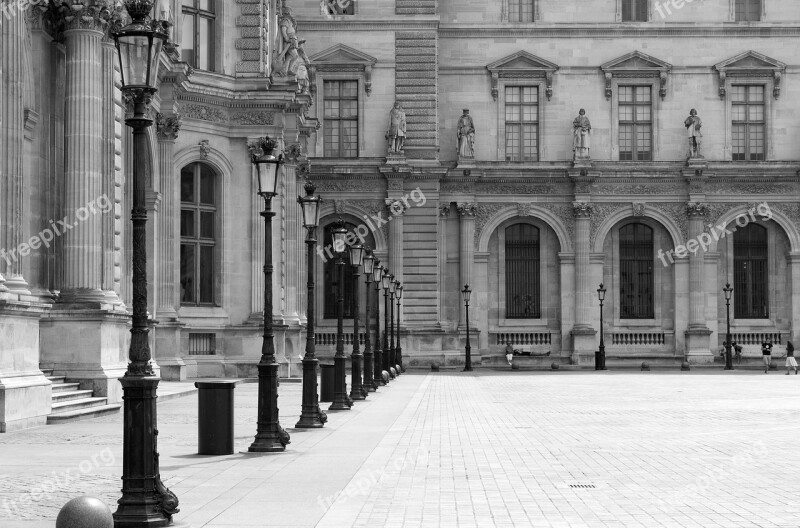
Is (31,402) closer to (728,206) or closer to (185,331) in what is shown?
(185,331)

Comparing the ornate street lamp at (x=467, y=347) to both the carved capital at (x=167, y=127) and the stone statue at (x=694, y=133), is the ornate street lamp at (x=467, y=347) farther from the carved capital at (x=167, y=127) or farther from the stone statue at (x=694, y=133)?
the carved capital at (x=167, y=127)

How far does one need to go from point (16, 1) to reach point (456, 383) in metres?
26.0

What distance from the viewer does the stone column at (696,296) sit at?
62.6 metres

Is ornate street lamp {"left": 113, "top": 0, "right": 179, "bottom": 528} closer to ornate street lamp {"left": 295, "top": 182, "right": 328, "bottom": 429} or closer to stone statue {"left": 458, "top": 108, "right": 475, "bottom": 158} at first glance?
ornate street lamp {"left": 295, "top": 182, "right": 328, "bottom": 429}

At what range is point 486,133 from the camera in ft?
210

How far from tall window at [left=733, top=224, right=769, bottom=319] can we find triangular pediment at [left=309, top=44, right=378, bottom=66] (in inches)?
795

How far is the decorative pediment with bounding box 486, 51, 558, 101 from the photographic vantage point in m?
63.8

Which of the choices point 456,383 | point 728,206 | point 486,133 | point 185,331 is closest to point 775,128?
point 728,206

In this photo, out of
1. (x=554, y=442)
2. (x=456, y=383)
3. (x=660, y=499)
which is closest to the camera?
(x=660, y=499)

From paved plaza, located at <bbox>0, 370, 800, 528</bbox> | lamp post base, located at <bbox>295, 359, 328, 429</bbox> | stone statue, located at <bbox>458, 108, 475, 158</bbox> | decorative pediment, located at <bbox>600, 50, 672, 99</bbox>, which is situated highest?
decorative pediment, located at <bbox>600, 50, 672, 99</bbox>

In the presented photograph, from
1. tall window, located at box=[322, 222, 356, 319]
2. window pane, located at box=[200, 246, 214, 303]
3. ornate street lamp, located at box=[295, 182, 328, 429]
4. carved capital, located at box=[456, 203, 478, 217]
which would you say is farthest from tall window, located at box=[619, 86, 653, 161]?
ornate street lamp, located at box=[295, 182, 328, 429]

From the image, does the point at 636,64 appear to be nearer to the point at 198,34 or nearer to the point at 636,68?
the point at 636,68

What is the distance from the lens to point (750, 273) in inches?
2547

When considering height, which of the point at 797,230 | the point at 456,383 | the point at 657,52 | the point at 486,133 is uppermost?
the point at 657,52
